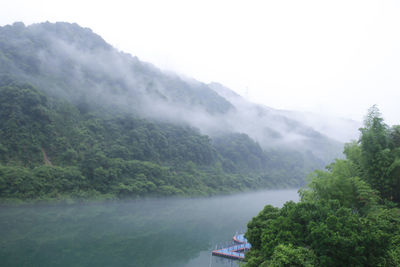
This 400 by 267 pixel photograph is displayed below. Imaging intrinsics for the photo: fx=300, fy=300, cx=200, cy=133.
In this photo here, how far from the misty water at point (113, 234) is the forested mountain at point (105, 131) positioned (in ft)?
20.1

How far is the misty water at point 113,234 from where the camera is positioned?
2067 cm

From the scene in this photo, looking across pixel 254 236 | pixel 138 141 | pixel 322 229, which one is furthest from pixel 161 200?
pixel 322 229

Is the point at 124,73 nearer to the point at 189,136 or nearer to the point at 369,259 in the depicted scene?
the point at 189,136

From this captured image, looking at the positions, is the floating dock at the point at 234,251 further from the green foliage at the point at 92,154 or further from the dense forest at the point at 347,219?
the green foliage at the point at 92,154

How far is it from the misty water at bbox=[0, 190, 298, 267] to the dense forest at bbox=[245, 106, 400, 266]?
372 inches

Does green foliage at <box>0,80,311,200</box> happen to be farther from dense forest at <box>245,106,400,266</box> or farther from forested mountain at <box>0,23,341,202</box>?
dense forest at <box>245,106,400,266</box>

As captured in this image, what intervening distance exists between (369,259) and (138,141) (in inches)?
2070

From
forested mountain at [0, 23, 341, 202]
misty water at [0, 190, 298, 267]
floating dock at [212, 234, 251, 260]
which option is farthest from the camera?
forested mountain at [0, 23, 341, 202]

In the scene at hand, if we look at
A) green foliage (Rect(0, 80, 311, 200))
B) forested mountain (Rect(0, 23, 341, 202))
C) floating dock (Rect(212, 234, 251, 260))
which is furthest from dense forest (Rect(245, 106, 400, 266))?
forested mountain (Rect(0, 23, 341, 202))

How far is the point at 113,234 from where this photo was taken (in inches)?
1055

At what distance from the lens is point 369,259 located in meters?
10.7

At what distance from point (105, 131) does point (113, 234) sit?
35.1m

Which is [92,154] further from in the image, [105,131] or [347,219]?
[347,219]

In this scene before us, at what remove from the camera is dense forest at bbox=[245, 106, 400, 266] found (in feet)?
34.8
